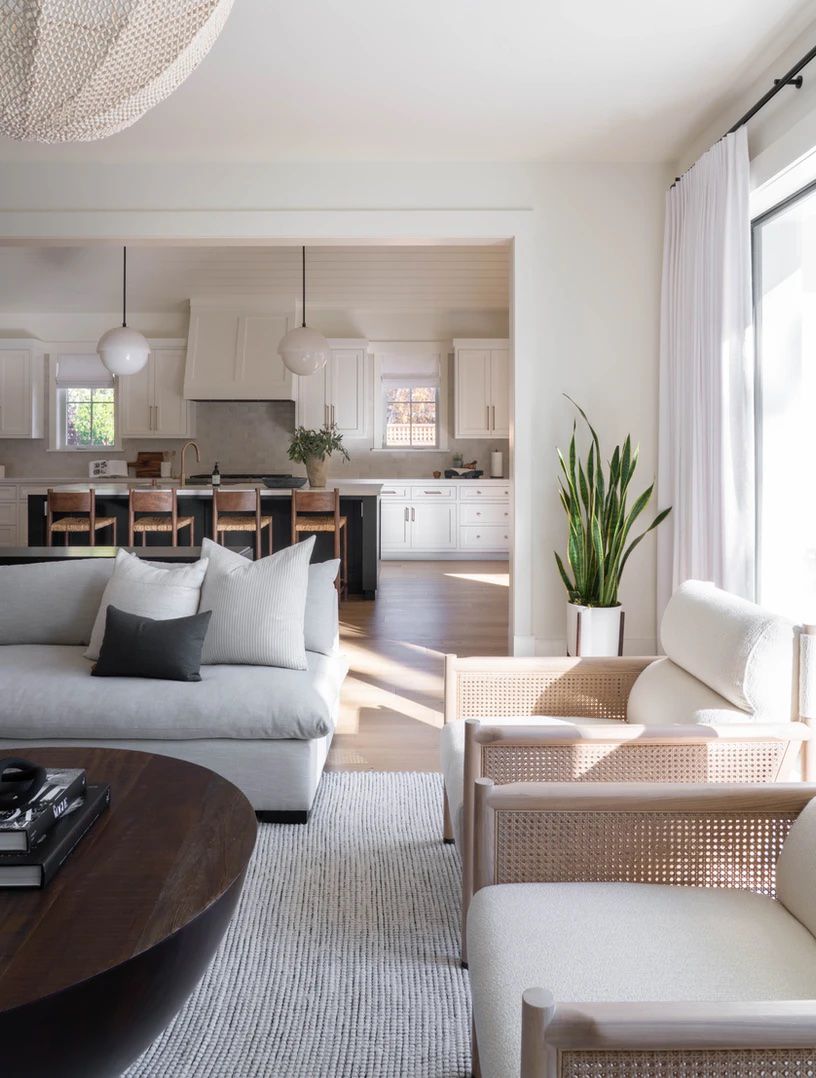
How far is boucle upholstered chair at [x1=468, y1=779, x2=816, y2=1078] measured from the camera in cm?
91

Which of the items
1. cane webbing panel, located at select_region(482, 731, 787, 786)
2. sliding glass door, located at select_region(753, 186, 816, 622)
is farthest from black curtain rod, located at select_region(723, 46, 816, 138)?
cane webbing panel, located at select_region(482, 731, 787, 786)

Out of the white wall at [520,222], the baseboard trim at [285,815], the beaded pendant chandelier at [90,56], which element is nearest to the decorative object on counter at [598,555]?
the white wall at [520,222]

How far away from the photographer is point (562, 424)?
497 centimetres

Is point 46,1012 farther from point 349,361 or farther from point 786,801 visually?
point 349,361

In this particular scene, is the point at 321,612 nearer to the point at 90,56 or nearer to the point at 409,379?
the point at 90,56

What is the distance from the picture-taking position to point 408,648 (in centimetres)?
536

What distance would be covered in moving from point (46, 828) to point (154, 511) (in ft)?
17.3

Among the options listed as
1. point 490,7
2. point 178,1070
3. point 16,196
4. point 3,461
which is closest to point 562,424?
point 490,7

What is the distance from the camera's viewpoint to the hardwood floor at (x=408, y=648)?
3543mm

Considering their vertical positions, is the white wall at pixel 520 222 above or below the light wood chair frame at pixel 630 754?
above

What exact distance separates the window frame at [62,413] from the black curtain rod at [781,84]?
7527mm

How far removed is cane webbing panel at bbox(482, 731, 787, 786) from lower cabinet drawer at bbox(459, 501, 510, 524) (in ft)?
25.0

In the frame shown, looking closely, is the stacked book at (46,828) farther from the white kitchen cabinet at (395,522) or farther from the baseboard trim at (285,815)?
the white kitchen cabinet at (395,522)

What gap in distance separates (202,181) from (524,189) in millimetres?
1860
